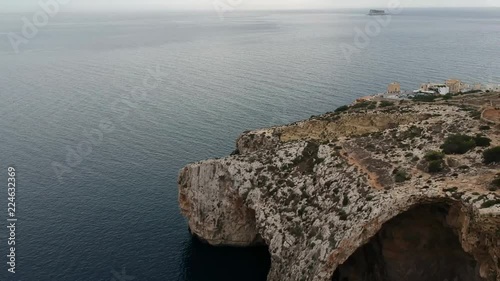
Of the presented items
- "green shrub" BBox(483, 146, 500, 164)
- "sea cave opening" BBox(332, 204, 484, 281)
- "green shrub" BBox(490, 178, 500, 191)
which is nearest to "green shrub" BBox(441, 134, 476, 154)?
"green shrub" BBox(483, 146, 500, 164)

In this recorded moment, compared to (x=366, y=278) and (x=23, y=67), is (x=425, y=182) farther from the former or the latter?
(x=23, y=67)

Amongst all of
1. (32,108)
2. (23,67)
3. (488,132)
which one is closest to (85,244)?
(488,132)

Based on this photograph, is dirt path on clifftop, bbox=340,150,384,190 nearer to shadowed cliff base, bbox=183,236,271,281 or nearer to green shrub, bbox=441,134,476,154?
green shrub, bbox=441,134,476,154

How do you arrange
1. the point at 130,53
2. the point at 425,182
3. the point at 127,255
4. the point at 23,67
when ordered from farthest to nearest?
the point at 130,53 → the point at 23,67 → the point at 127,255 → the point at 425,182

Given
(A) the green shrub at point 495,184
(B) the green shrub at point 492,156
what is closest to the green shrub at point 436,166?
(B) the green shrub at point 492,156

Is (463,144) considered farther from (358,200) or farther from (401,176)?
(358,200)
